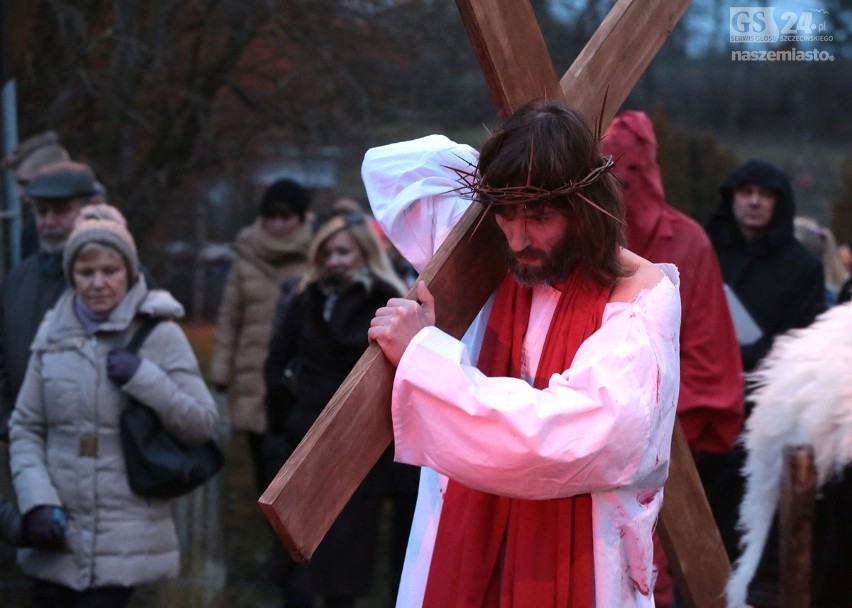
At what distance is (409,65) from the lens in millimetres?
9062

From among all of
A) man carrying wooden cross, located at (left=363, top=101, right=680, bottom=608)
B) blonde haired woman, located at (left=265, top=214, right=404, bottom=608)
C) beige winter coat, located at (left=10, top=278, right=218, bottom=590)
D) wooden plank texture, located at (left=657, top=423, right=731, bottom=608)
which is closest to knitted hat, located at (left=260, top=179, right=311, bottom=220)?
blonde haired woman, located at (left=265, top=214, right=404, bottom=608)

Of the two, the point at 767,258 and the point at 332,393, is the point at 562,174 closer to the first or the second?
the point at 332,393

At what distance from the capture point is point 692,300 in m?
4.82

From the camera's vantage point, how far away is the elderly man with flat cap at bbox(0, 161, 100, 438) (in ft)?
16.9

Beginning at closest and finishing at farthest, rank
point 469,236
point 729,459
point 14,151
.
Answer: point 469,236 < point 729,459 < point 14,151

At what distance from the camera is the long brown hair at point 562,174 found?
2598 millimetres

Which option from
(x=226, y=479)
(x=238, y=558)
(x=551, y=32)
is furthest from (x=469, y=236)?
(x=551, y=32)

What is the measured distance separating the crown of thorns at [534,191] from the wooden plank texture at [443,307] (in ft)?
0.64

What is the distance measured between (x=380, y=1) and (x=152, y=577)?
17.0ft

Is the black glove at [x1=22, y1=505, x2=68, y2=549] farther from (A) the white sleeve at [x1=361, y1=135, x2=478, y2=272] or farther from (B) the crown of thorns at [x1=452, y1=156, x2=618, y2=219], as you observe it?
(B) the crown of thorns at [x1=452, y1=156, x2=618, y2=219]

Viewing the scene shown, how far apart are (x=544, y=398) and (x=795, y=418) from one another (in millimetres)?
1204

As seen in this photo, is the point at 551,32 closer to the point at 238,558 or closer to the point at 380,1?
the point at 380,1

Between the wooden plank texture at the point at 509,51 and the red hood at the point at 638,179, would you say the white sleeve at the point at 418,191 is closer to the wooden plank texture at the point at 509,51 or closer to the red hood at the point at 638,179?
the wooden plank texture at the point at 509,51

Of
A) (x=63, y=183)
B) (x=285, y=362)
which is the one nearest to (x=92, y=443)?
(x=63, y=183)
